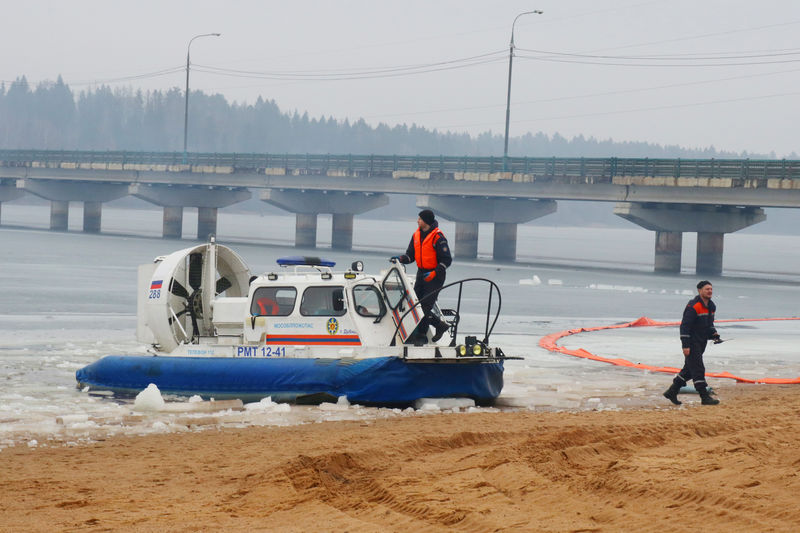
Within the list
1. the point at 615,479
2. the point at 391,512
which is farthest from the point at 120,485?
the point at 615,479

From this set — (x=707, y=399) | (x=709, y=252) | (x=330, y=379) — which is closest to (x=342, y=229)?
(x=709, y=252)

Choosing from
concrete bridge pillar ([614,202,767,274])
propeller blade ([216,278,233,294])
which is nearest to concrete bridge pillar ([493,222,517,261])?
concrete bridge pillar ([614,202,767,274])

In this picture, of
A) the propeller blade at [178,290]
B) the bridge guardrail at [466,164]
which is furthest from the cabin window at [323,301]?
the bridge guardrail at [466,164]

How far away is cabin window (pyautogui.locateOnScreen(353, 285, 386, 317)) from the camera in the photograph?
15.5 m

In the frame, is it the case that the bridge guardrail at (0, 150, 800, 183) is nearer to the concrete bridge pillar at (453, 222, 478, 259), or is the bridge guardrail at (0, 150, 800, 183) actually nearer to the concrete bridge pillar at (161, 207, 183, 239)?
the concrete bridge pillar at (161, 207, 183, 239)

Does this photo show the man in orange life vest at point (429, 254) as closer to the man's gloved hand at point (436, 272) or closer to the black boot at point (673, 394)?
the man's gloved hand at point (436, 272)

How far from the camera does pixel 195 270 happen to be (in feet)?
58.4

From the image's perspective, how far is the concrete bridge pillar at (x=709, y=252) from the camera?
6197 centimetres

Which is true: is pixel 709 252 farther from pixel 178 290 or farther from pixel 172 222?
pixel 178 290

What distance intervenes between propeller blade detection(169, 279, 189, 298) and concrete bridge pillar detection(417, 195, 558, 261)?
52.5 m

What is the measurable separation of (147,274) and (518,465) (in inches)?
362

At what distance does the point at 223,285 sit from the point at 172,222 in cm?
7455

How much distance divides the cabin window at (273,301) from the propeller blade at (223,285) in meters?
2.57

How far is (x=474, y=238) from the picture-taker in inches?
2963
